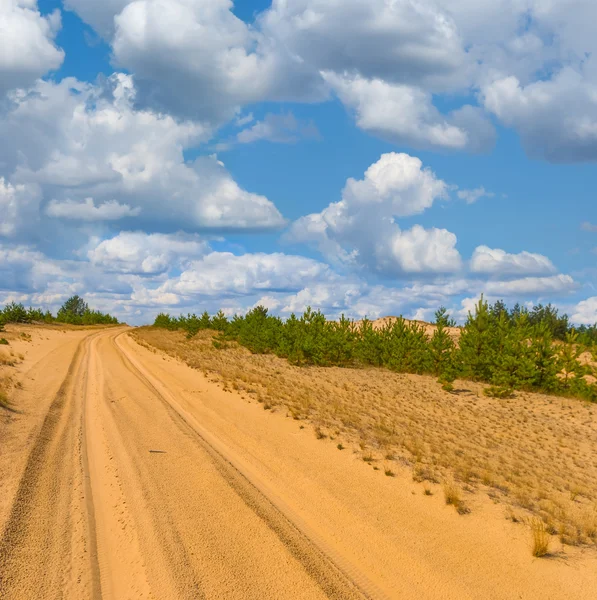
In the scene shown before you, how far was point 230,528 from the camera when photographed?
7949mm

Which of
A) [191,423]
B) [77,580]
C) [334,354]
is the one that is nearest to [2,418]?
[191,423]

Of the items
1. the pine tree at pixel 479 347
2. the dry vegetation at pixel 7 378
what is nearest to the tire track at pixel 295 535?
the dry vegetation at pixel 7 378

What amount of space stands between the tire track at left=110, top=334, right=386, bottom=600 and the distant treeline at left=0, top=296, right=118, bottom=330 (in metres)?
Result: 51.6

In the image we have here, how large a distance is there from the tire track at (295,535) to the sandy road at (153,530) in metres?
0.02

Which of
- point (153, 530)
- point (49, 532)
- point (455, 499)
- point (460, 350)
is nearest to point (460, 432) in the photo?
point (455, 499)

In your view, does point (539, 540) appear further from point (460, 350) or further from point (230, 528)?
point (460, 350)

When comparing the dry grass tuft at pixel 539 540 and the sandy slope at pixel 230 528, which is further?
the dry grass tuft at pixel 539 540

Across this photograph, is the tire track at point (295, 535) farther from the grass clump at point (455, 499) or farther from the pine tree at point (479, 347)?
the pine tree at point (479, 347)

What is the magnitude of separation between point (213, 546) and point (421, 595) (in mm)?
2951

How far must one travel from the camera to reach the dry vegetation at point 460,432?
10.6 meters

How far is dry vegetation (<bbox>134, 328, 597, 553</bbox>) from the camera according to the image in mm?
10609

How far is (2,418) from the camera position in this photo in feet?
47.1

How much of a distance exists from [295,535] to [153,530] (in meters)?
2.18

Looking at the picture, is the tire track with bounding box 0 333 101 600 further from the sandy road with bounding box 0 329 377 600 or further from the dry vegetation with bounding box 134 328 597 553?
the dry vegetation with bounding box 134 328 597 553
